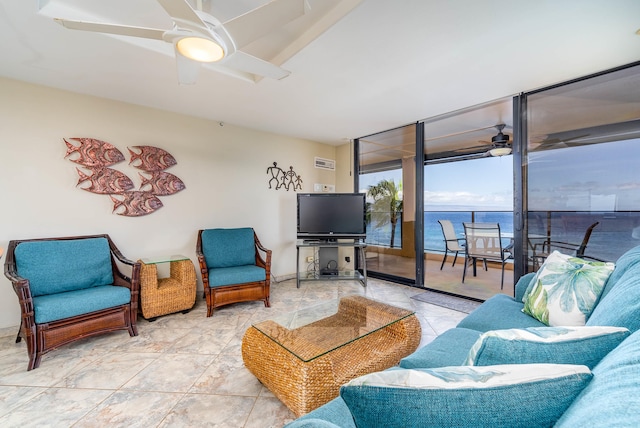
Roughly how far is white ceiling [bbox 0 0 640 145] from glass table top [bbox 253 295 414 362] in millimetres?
1998

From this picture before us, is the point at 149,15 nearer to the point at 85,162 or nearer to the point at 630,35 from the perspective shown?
the point at 85,162

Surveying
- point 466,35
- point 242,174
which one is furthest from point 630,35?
point 242,174

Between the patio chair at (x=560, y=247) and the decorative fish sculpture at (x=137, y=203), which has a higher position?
the decorative fish sculpture at (x=137, y=203)

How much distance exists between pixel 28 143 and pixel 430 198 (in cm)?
455

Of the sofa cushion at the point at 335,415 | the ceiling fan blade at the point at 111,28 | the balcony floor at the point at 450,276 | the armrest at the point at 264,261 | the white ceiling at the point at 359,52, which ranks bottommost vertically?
the balcony floor at the point at 450,276

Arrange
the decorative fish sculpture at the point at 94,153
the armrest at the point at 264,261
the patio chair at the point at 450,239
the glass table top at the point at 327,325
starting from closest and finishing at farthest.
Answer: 1. the glass table top at the point at 327,325
2. the decorative fish sculpture at the point at 94,153
3. the armrest at the point at 264,261
4. the patio chair at the point at 450,239

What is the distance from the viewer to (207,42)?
5.01 feet

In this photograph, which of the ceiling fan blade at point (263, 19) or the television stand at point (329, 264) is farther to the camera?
the television stand at point (329, 264)

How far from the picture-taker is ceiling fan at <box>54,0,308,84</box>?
A: 1.34m

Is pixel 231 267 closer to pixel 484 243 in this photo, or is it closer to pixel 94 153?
pixel 94 153

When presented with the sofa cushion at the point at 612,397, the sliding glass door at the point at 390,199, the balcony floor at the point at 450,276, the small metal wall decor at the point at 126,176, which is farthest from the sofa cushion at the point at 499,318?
the small metal wall decor at the point at 126,176

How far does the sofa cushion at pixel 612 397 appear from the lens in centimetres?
40

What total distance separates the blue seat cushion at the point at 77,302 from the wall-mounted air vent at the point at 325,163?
3.37m

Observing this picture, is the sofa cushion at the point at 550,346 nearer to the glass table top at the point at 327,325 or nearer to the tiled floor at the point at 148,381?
the glass table top at the point at 327,325
